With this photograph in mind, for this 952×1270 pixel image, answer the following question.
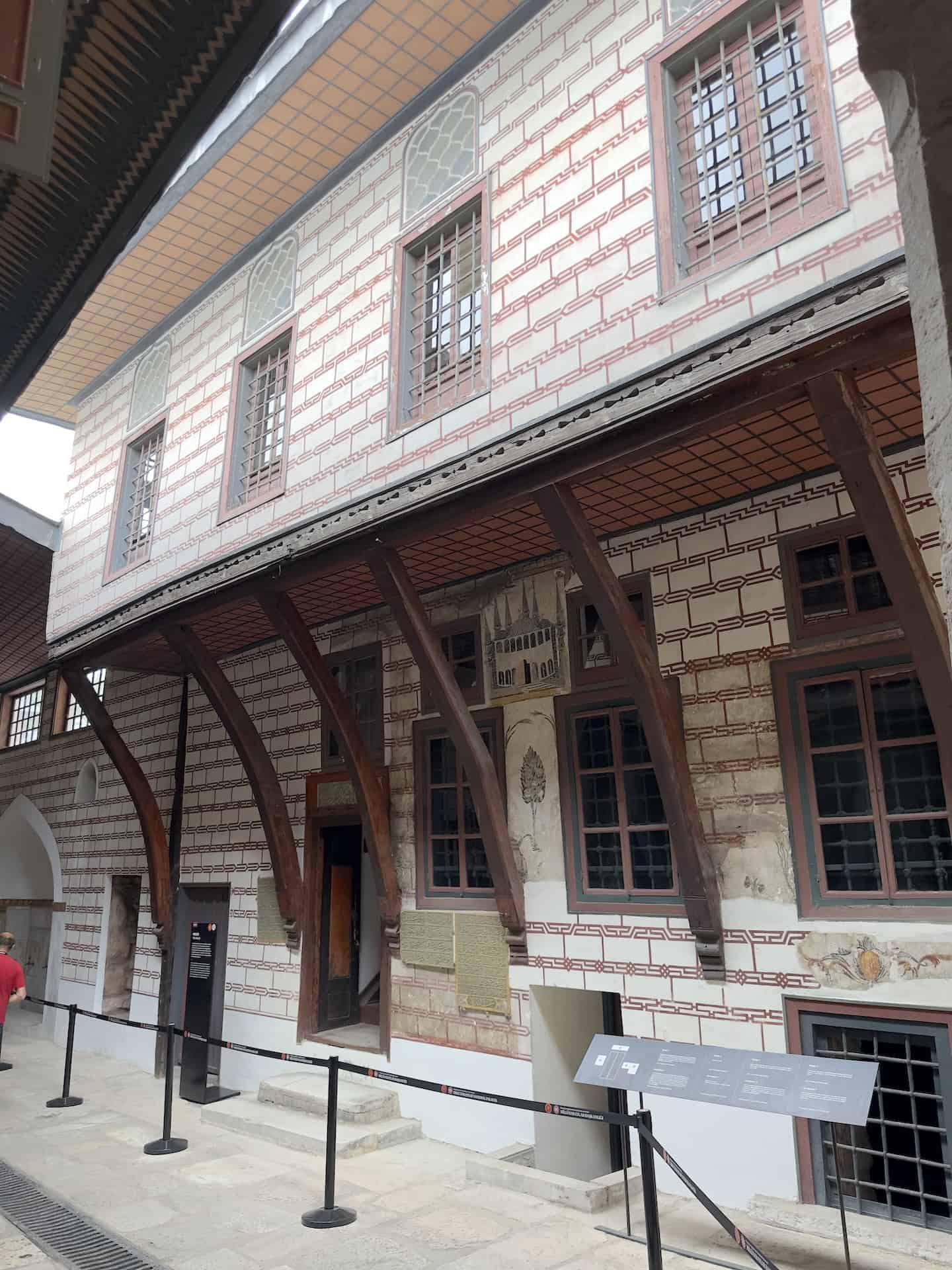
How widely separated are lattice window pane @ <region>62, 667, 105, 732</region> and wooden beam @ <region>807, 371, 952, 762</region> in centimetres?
1144

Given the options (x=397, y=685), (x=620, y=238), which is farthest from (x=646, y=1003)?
(x=620, y=238)

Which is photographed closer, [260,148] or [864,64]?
[864,64]

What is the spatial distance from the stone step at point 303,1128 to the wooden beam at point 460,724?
6.31ft

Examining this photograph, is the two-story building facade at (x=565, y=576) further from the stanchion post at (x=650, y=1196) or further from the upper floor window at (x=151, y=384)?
the stanchion post at (x=650, y=1196)

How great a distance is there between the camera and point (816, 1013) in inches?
207

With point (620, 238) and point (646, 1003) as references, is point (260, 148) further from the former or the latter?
point (646, 1003)

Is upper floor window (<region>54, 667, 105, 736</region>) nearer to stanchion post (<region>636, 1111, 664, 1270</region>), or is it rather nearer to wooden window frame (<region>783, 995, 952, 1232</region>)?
wooden window frame (<region>783, 995, 952, 1232</region>)

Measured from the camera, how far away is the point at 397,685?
8336 mm

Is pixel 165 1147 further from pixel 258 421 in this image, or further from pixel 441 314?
pixel 441 314

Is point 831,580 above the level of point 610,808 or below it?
above

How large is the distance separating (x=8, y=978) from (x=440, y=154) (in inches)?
336

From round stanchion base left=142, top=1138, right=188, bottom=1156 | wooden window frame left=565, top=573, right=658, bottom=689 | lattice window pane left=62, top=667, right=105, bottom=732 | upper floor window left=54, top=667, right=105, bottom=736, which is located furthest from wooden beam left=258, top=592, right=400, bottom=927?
upper floor window left=54, top=667, right=105, bottom=736

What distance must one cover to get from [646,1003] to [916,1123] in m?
1.66

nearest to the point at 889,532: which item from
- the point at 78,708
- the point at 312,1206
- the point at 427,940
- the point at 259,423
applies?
the point at 427,940
